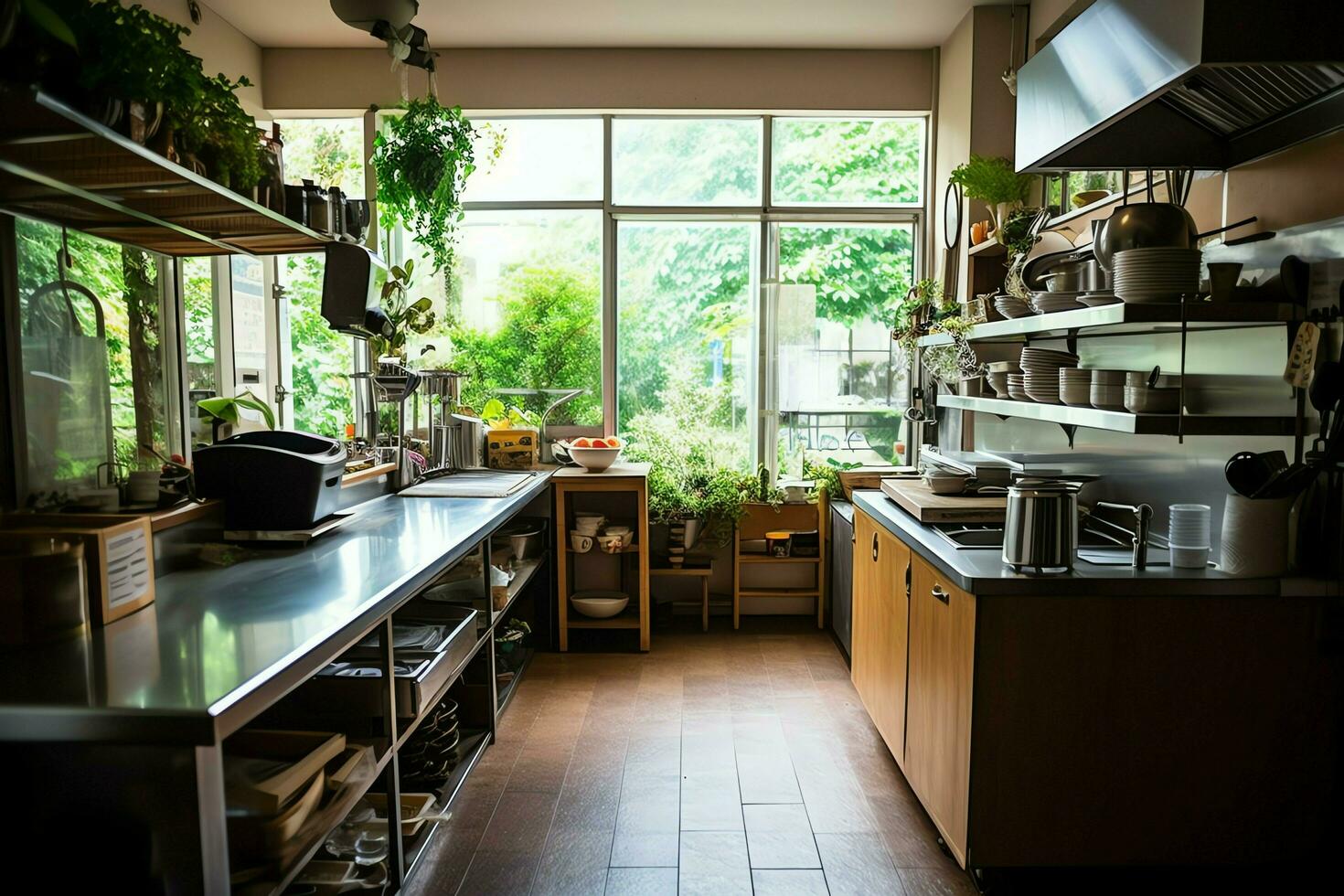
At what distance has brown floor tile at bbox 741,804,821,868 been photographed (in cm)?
245

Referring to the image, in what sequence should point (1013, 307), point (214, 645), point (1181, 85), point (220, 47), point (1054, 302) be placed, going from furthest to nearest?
point (220, 47) → point (1013, 307) → point (1054, 302) → point (1181, 85) → point (214, 645)

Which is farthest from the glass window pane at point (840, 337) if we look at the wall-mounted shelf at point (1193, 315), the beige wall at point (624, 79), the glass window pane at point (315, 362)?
the wall-mounted shelf at point (1193, 315)

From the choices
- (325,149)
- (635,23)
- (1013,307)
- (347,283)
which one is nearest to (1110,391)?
(1013,307)

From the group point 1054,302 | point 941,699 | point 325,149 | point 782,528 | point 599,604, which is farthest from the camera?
point 325,149

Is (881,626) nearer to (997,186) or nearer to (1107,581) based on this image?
(1107,581)

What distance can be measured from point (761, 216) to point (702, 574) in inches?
77.0

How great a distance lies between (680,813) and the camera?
2.71 m

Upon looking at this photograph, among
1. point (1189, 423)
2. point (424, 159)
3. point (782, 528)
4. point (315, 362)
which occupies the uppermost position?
point (424, 159)

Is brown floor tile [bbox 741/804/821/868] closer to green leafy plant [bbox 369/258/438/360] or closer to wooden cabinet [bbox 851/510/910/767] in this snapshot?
wooden cabinet [bbox 851/510/910/767]

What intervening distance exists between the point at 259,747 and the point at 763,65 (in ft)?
13.3

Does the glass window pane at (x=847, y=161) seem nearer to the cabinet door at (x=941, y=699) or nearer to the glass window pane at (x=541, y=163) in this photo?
the glass window pane at (x=541, y=163)

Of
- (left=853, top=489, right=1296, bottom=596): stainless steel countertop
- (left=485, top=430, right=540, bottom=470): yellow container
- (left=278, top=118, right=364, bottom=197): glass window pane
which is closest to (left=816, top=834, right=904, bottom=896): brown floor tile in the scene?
(left=853, top=489, right=1296, bottom=596): stainless steel countertop

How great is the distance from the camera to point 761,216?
486cm

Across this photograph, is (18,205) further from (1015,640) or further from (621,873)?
(1015,640)
